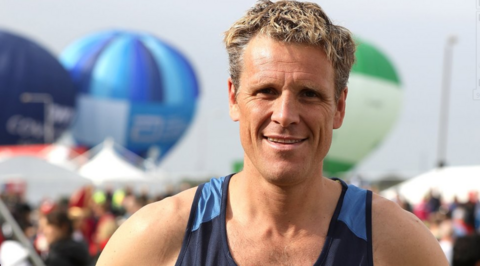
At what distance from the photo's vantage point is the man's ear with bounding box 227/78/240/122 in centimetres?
264

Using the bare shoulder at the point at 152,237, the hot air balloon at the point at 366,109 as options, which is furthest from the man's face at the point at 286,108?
the hot air balloon at the point at 366,109

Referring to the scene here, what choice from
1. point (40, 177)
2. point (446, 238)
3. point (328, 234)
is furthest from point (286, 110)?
point (40, 177)

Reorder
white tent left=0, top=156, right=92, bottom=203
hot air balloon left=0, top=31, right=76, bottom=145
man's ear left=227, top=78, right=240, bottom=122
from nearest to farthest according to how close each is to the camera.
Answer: man's ear left=227, top=78, right=240, bottom=122 → white tent left=0, top=156, right=92, bottom=203 → hot air balloon left=0, top=31, right=76, bottom=145

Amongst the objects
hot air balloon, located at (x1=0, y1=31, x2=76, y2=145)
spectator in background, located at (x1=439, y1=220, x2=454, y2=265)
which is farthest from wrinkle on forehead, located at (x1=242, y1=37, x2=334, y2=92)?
hot air balloon, located at (x1=0, y1=31, x2=76, y2=145)

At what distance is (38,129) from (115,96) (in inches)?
174

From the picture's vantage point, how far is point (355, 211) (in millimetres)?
2621

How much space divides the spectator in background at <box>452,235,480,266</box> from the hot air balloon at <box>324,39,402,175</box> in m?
28.6

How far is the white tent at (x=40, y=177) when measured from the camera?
751 inches

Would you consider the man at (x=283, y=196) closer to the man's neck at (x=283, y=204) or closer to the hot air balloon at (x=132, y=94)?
the man's neck at (x=283, y=204)

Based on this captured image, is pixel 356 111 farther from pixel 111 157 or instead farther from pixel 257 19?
pixel 257 19

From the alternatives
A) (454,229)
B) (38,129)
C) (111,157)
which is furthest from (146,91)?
(454,229)

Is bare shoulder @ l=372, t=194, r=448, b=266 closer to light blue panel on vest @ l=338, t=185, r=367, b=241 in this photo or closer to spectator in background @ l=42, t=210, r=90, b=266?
light blue panel on vest @ l=338, t=185, r=367, b=241

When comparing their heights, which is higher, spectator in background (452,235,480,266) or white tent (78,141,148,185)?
spectator in background (452,235,480,266)

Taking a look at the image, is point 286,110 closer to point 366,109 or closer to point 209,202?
point 209,202
